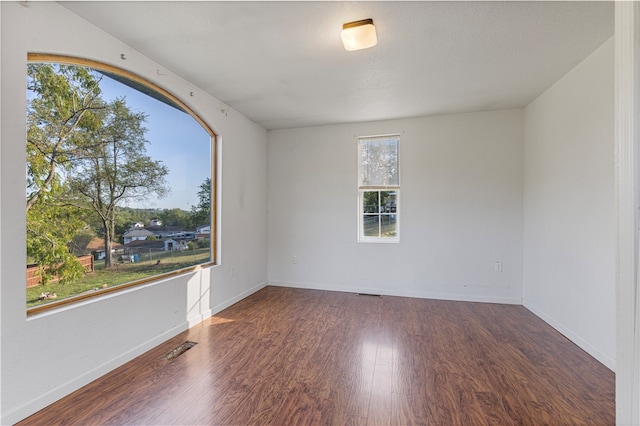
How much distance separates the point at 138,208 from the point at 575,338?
4.27m

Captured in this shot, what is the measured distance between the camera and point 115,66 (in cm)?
221

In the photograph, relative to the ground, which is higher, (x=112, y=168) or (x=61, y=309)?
(x=112, y=168)

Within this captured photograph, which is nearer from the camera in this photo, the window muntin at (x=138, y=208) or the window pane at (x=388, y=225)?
the window muntin at (x=138, y=208)

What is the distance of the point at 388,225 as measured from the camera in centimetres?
418

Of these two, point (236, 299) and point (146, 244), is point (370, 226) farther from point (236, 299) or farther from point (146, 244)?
point (146, 244)

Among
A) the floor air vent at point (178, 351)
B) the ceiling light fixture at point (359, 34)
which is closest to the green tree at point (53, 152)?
the floor air vent at point (178, 351)

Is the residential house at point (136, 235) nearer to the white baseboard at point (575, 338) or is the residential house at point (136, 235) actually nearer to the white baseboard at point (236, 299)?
the white baseboard at point (236, 299)

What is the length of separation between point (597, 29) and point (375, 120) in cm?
244

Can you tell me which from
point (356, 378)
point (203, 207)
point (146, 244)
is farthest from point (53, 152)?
point (356, 378)

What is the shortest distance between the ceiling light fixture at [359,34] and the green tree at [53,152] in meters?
1.98

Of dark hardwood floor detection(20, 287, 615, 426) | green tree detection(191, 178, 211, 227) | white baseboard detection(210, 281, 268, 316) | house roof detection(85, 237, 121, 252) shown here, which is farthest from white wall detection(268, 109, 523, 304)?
house roof detection(85, 237, 121, 252)

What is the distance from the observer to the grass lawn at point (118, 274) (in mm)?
1849

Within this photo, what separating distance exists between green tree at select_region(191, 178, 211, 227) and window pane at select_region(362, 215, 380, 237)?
2287mm

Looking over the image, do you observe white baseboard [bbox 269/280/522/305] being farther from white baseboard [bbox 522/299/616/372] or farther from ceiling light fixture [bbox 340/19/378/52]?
ceiling light fixture [bbox 340/19/378/52]
